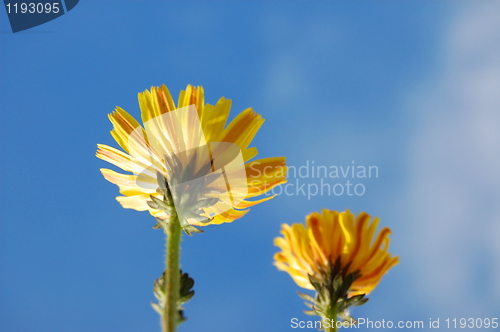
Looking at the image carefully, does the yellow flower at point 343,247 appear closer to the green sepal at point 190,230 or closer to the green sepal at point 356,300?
the green sepal at point 356,300

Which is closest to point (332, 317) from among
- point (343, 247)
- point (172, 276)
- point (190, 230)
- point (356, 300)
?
point (356, 300)

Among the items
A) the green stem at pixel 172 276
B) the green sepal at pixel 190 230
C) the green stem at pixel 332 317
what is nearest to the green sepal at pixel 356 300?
the green stem at pixel 332 317

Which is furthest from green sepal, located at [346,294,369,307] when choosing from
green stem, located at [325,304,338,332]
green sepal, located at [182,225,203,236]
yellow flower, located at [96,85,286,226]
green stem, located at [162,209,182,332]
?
green stem, located at [162,209,182,332]

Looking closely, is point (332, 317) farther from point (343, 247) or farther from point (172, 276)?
point (172, 276)

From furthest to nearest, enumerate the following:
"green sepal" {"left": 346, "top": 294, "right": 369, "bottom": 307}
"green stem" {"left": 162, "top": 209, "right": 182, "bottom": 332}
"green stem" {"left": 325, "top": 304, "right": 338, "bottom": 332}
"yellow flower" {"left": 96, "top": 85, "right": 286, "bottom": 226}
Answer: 1. "green sepal" {"left": 346, "top": 294, "right": 369, "bottom": 307}
2. "yellow flower" {"left": 96, "top": 85, "right": 286, "bottom": 226}
3. "green stem" {"left": 325, "top": 304, "right": 338, "bottom": 332}
4. "green stem" {"left": 162, "top": 209, "right": 182, "bottom": 332}

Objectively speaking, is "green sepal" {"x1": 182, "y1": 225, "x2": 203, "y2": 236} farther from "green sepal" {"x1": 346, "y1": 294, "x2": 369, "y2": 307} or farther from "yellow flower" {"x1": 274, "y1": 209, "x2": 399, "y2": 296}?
"green sepal" {"x1": 346, "y1": 294, "x2": 369, "y2": 307}

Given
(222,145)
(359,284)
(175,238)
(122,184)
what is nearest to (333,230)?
(359,284)
